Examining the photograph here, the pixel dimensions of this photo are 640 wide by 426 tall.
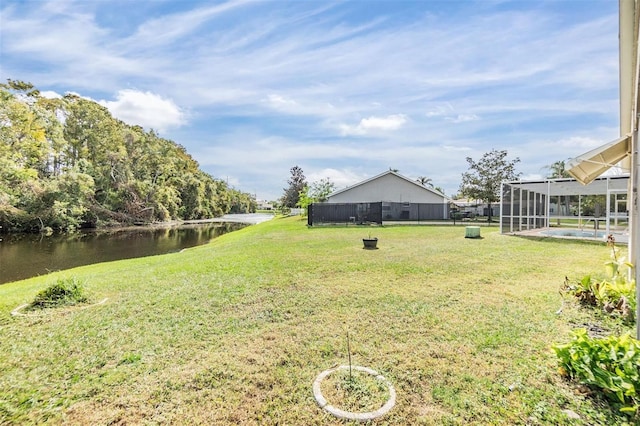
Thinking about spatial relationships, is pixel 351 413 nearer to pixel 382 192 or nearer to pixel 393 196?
pixel 382 192

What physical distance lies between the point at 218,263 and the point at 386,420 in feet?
22.0

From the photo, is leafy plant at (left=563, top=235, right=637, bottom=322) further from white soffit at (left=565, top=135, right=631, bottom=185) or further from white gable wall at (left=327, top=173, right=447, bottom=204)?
white gable wall at (left=327, top=173, right=447, bottom=204)

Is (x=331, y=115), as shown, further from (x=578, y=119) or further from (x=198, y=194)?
(x=198, y=194)

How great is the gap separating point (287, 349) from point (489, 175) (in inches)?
1105

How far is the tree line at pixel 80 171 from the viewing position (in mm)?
16422

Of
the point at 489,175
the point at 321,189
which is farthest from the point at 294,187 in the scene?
the point at 489,175

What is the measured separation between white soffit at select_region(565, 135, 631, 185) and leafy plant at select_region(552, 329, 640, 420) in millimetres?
3775

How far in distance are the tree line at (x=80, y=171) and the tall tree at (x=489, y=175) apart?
30.5 meters

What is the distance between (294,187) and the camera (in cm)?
5262

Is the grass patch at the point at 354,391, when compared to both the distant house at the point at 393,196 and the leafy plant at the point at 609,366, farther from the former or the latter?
the distant house at the point at 393,196

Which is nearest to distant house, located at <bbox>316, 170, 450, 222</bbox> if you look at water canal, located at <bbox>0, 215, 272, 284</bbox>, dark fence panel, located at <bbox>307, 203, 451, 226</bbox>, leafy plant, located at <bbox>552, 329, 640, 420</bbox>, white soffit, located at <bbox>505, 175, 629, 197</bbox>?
dark fence panel, located at <bbox>307, 203, 451, 226</bbox>

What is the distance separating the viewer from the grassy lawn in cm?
227

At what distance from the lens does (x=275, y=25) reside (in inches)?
283

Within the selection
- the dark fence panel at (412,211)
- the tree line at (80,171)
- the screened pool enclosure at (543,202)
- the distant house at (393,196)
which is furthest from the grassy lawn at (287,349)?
the distant house at (393,196)
